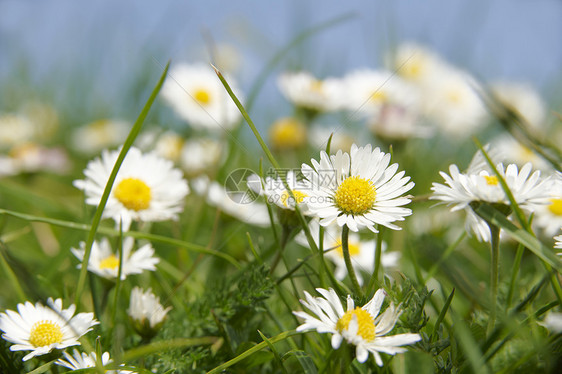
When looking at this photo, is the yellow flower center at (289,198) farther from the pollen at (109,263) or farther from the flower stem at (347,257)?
the pollen at (109,263)

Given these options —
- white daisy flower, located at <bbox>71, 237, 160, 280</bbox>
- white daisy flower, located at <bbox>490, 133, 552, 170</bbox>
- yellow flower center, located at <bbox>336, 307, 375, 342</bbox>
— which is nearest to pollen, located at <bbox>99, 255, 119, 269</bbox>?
white daisy flower, located at <bbox>71, 237, 160, 280</bbox>

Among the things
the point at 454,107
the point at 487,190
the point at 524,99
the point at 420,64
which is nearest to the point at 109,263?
the point at 487,190

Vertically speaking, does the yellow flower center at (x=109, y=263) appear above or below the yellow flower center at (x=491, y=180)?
above

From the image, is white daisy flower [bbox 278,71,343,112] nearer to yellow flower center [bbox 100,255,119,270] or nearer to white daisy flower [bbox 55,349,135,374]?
yellow flower center [bbox 100,255,119,270]

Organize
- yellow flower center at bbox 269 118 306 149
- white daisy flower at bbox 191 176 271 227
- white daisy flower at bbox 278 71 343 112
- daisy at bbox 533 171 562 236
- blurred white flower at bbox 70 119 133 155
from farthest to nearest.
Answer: blurred white flower at bbox 70 119 133 155 < yellow flower center at bbox 269 118 306 149 < white daisy flower at bbox 278 71 343 112 < white daisy flower at bbox 191 176 271 227 < daisy at bbox 533 171 562 236

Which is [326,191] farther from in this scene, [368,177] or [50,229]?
[50,229]

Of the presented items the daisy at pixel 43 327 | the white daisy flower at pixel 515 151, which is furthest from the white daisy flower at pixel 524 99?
the daisy at pixel 43 327
